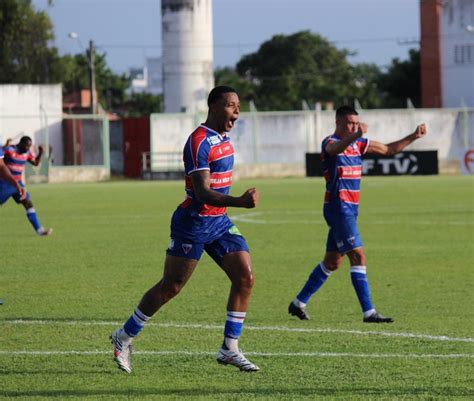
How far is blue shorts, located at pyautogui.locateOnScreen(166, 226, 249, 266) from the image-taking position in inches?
351

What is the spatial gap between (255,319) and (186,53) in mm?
63384

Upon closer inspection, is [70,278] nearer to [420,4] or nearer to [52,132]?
[52,132]

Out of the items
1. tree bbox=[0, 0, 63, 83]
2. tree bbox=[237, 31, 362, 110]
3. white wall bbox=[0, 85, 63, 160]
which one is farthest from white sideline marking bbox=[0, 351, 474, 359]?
tree bbox=[237, 31, 362, 110]

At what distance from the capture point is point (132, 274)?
16547 millimetres

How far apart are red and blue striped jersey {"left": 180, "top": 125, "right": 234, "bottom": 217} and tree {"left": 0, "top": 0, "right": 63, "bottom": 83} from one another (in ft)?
251

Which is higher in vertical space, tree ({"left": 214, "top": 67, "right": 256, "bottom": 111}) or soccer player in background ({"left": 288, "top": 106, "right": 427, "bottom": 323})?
tree ({"left": 214, "top": 67, "right": 256, "bottom": 111})

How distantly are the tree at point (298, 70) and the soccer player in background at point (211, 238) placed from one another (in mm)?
94075

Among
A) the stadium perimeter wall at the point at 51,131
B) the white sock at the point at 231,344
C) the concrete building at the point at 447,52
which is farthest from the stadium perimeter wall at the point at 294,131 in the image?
the white sock at the point at 231,344

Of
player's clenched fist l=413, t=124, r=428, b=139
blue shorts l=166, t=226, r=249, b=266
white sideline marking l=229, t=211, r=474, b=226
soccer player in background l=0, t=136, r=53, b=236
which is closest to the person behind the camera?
blue shorts l=166, t=226, r=249, b=266

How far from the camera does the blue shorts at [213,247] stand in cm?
891

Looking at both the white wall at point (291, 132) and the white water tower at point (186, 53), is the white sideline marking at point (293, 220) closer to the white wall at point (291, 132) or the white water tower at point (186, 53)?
the white wall at point (291, 132)

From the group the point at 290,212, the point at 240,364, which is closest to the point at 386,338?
the point at 240,364

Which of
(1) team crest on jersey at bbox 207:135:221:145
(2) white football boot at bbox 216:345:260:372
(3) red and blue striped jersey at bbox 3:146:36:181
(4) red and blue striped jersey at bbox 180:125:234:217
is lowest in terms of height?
(2) white football boot at bbox 216:345:260:372

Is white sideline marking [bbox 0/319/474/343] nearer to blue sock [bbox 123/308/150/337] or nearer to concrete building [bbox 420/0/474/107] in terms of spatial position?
blue sock [bbox 123/308/150/337]
